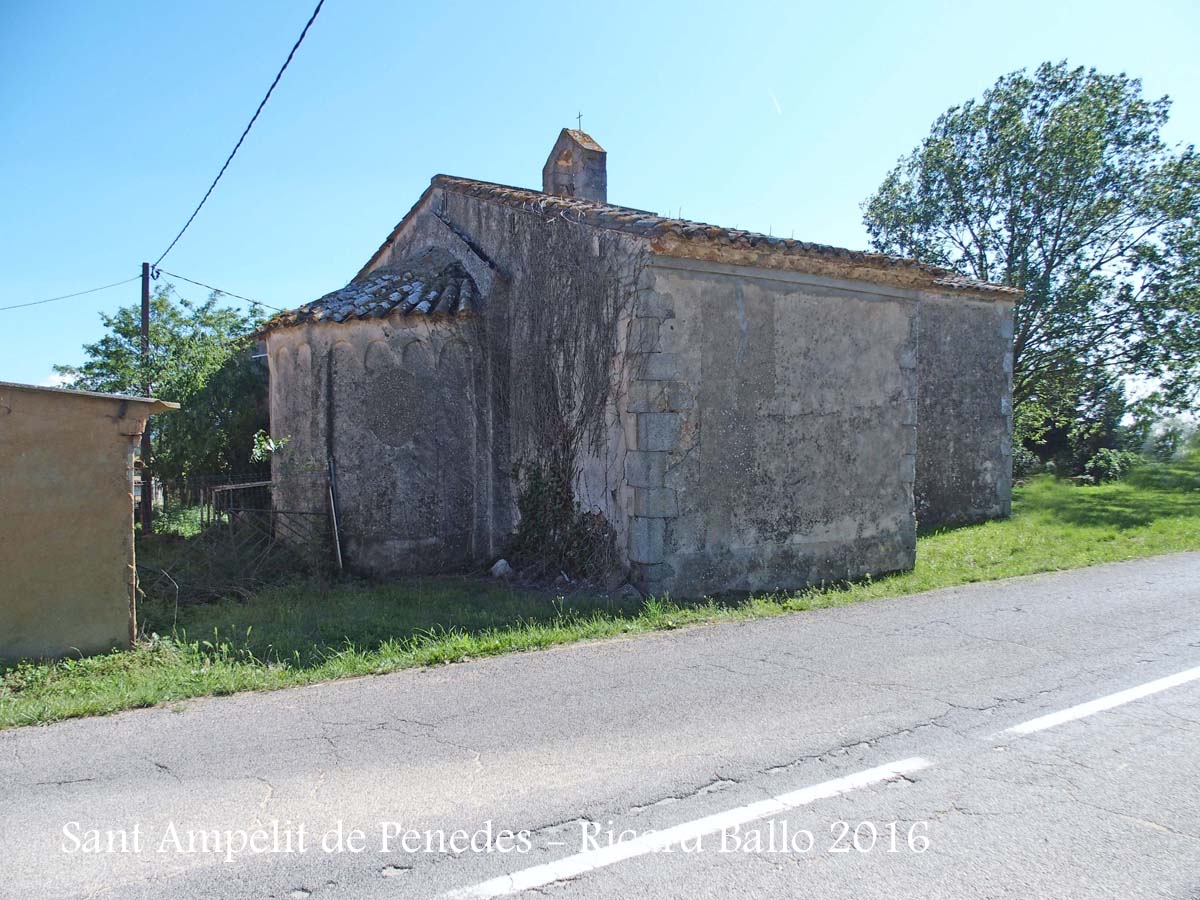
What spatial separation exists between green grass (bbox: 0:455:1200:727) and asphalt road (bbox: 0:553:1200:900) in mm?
383

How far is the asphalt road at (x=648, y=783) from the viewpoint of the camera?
297 cm

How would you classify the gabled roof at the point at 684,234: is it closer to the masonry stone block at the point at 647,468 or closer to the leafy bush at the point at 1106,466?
the masonry stone block at the point at 647,468

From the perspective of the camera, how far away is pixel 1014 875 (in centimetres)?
293

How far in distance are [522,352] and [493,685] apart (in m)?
5.54

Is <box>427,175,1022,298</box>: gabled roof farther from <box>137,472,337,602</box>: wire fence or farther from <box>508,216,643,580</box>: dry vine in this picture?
<box>137,472,337,602</box>: wire fence

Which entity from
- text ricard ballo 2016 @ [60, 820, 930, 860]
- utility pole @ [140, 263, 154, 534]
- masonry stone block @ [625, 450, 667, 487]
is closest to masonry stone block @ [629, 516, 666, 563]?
masonry stone block @ [625, 450, 667, 487]

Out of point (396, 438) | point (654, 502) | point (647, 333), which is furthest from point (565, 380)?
point (396, 438)

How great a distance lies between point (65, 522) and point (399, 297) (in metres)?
4.91

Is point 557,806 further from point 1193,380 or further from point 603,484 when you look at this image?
point 1193,380

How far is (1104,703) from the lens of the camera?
481cm

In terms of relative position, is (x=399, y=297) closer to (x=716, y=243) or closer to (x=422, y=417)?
(x=422, y=417)

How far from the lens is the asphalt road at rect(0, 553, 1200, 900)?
117 inches

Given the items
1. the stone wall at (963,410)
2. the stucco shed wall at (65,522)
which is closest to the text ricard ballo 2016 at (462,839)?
the stucco shed wall at (65,522)

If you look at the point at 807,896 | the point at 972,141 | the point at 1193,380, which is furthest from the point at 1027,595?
the point at 972,141
